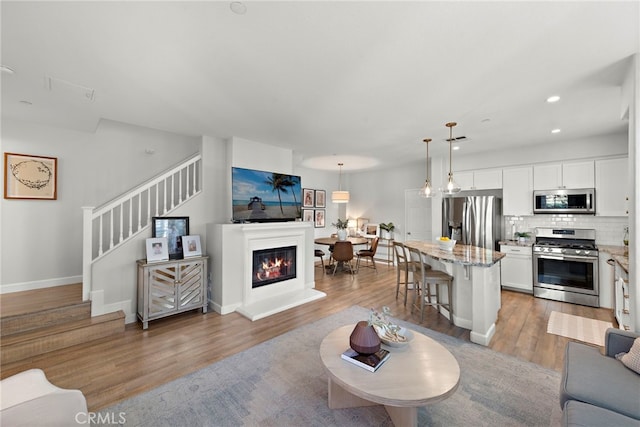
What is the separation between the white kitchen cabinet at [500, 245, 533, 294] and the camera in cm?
453

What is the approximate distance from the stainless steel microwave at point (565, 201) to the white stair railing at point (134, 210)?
19.0ft

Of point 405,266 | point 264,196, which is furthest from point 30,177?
point 405,266

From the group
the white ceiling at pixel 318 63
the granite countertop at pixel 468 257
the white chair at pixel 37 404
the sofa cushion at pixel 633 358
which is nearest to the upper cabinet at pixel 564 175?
the white ceiling at pixel 318 63

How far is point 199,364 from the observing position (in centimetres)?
248

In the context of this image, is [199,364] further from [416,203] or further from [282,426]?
[416,203]

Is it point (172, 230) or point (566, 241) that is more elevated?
point (172, 230)

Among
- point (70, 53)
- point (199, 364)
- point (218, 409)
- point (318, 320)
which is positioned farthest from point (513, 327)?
point (70, 53)

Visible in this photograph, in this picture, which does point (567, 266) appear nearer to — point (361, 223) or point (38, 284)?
point (361, 223)

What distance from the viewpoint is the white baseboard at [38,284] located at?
→ 337 centimetres

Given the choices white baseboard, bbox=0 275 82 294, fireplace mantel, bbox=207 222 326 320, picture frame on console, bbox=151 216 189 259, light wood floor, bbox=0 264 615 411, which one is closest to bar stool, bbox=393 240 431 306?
light wood floor, bbox=0 264 615 411

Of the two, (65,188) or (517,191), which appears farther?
(517,191)

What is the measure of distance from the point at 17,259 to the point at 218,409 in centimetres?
370

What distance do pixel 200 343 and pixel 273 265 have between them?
171 cm

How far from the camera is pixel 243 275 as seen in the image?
12.9 ft
